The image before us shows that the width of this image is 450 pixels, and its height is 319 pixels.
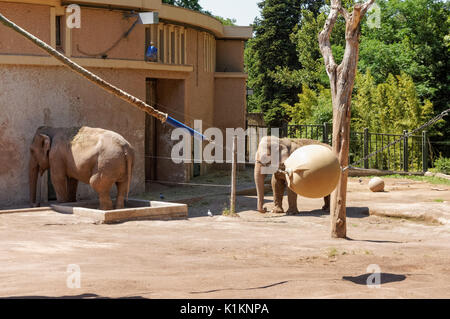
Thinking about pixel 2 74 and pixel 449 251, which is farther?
pixel 2 74

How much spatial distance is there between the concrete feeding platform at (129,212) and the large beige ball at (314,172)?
18.3 ft

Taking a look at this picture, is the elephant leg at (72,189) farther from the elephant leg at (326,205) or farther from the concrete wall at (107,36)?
the elephant leg at (326,205)

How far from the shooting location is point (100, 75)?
51.9 feet

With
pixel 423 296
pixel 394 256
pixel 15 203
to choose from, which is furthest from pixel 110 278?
pixel 15 203

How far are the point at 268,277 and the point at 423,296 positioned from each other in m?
1.70

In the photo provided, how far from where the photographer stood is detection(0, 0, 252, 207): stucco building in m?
14.7

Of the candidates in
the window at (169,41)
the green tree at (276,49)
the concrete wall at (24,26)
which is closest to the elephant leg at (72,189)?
the concrete wall at (24,26)

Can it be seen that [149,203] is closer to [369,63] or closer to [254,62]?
[369,63]

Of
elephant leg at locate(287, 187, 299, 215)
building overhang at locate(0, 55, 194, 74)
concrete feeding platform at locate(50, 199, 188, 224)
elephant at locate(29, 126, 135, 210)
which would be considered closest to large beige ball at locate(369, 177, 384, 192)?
elephant leg at locate(287, 187, 299, 215)

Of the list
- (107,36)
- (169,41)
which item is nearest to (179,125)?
(107,36)

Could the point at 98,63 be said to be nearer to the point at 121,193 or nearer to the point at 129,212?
the point at 121,193

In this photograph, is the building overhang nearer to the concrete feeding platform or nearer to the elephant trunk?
the elephant trunk

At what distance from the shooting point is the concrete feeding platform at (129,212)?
40.7ft

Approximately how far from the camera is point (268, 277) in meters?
7.63
